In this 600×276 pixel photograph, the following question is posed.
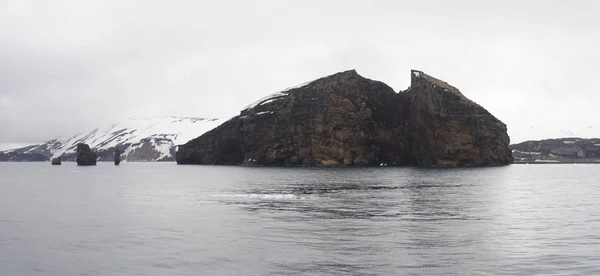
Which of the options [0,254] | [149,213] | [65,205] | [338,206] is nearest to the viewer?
[0,254]

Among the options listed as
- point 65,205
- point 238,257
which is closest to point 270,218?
point 238,257

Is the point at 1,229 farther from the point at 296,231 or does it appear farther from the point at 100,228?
the point at 296,231

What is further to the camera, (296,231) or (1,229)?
(1,229)

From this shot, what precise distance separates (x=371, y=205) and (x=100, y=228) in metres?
29.2

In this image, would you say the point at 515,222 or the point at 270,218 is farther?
the point at 270,218

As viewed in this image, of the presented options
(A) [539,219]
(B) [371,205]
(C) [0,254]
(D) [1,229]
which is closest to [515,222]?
(A) [539,219]

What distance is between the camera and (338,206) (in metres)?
57.8

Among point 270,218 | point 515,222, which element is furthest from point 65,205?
point 515,222

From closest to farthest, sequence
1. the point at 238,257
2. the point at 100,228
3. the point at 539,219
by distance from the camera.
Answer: the point at 238,257, the point at 100,228, the point at 539,219

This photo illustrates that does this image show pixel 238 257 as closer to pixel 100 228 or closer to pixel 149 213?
pixel 100 228

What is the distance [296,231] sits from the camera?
38.5 meters

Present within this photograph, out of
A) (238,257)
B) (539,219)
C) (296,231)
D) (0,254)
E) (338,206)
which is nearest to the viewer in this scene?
(238,257)

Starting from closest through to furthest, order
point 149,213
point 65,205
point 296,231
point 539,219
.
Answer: point 296,231
point 539,219
point 149,213
point 65,205

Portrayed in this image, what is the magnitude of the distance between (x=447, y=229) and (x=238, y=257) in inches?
685
